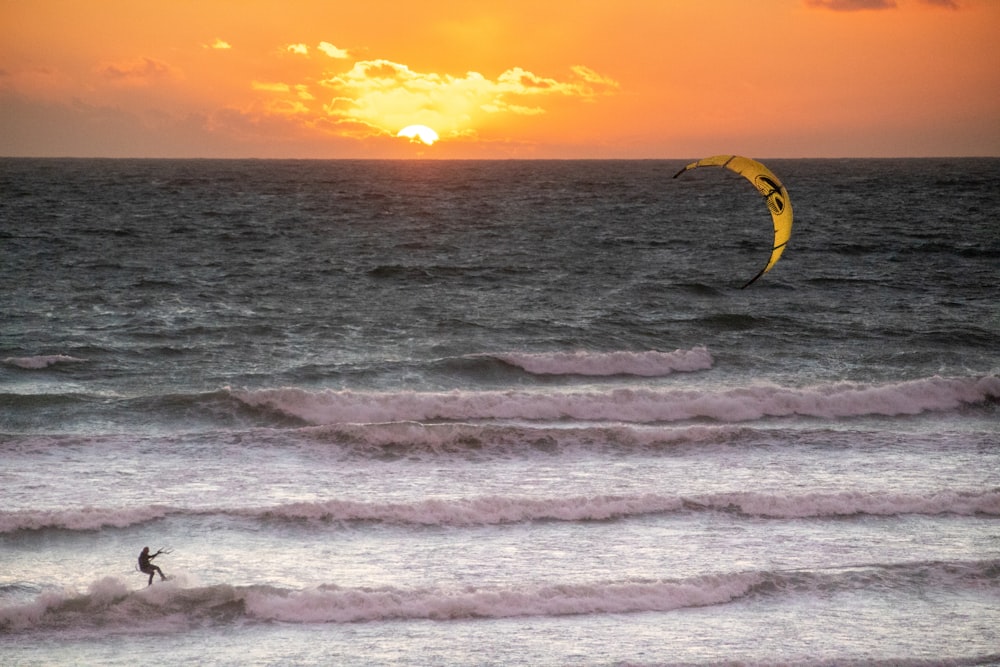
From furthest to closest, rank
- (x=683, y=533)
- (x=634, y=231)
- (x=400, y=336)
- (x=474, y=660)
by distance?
(x=634, y=231), (x=400, y=336), (x=683, y=533), (x=474, y=660)

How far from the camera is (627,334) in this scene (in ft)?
81.9

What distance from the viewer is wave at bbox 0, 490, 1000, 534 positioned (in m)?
12.5

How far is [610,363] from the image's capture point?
2139cm

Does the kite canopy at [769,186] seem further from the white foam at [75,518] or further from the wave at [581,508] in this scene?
the white foam at [75,518]

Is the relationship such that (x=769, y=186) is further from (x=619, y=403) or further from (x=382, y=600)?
(x=382, y=600)

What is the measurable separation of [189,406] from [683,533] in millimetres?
9511

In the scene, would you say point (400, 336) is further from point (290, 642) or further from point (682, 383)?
point (290, 642)

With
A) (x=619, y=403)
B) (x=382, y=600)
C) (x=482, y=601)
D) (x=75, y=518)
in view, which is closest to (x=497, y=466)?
(x=619, y=403)

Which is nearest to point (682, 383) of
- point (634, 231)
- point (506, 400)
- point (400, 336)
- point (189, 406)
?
point (506, 400)

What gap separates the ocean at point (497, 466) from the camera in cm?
979

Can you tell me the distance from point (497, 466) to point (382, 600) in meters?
4.90

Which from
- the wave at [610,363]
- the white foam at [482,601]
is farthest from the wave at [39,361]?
the white foam at [482,601]

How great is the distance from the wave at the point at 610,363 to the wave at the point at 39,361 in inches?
349

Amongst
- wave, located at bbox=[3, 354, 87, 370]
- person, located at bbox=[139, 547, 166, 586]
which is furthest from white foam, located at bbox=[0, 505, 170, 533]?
wave, located at bbox=[3, 354, 87, 370]
